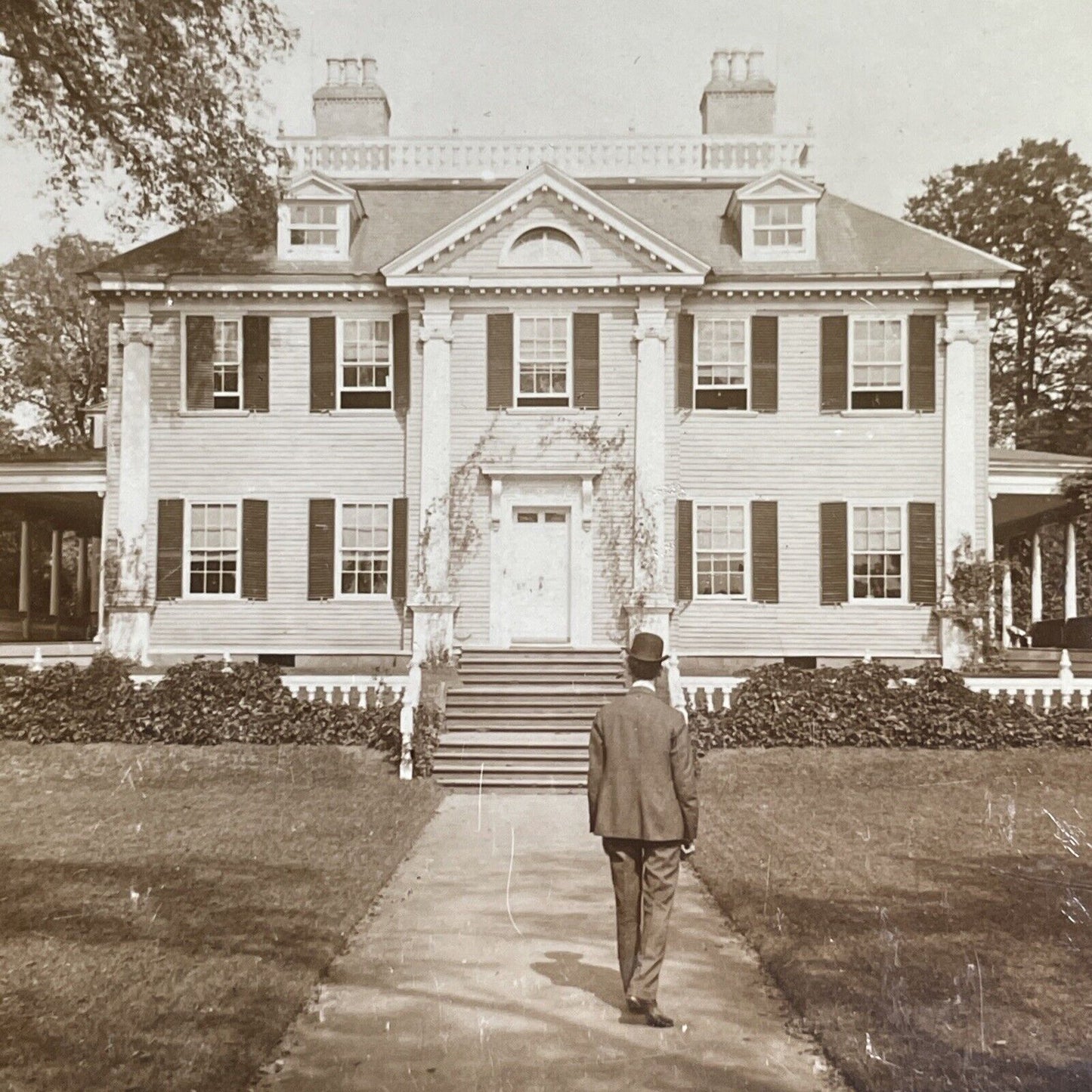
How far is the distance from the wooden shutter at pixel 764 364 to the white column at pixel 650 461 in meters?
1.52

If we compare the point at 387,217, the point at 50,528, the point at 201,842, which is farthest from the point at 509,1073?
the point at 50,528

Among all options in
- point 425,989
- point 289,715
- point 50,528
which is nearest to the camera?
point 425,989

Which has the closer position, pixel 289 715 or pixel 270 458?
pixel 289 715

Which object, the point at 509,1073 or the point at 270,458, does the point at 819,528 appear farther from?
the point at 509,1073

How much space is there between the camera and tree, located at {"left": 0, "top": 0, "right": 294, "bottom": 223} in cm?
1124

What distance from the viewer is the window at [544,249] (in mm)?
19922

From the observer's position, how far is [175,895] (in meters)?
8.19

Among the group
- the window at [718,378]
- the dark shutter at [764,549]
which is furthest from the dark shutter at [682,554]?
the window at [718,378]

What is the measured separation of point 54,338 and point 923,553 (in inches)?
1104

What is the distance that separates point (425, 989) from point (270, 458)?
595 inches

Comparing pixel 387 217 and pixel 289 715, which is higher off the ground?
pixel 387 217

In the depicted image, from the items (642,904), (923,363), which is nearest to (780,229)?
(923,363)

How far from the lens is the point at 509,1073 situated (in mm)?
5031

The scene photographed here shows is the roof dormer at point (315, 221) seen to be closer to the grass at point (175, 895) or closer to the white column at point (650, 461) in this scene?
the white column at point (650, 461)
